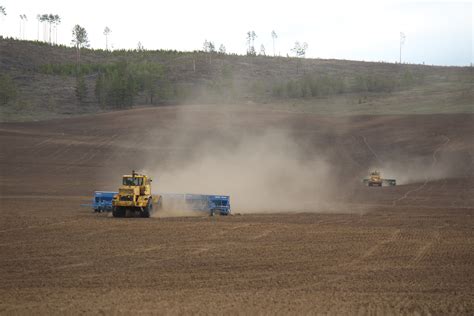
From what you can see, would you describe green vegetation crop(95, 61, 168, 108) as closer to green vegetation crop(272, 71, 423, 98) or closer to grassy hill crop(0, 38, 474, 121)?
grassy hill crop(0, 38, 474, 121)

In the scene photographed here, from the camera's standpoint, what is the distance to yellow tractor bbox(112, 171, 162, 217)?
3338 cm

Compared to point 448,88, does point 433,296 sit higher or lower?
lower

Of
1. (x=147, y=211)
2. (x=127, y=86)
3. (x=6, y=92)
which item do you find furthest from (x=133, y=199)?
(x=127, y=86)

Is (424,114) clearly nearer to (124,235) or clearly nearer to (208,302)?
(124,235)

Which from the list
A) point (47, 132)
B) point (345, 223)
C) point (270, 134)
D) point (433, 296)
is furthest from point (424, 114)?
A: point (433, 296)

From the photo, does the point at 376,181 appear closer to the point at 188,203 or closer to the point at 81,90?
the point at 188,203

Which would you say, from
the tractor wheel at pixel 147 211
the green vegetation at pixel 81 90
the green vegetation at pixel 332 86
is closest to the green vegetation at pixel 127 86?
the green vegetation at pixel 81 90

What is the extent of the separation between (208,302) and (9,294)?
448 centimetres

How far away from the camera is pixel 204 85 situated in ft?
423

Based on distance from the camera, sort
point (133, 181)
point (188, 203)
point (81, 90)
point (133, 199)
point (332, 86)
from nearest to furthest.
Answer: point (133, 199) → point (133, 181) → point (188, 203) → point (81, 90) → point (332, 86)

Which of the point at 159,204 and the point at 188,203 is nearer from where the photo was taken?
the point at 159,204

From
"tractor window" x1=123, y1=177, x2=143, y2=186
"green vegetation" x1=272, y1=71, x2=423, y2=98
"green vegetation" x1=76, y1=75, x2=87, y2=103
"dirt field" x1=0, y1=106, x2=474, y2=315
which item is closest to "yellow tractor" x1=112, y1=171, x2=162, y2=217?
"tractor window" x1=123, y1=177, x2=143, y2=186

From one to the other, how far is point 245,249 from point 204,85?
10703cm

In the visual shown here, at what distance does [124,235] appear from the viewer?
2650 cm
